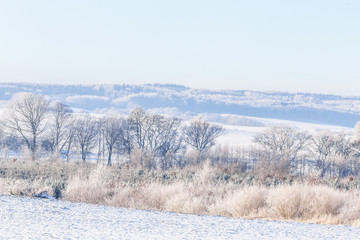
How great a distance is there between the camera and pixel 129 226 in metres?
9.96

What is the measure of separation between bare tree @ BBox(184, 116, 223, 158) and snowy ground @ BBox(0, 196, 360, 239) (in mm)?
58357

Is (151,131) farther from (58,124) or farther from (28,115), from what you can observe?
(28,115)

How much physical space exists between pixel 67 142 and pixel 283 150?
2979 cm

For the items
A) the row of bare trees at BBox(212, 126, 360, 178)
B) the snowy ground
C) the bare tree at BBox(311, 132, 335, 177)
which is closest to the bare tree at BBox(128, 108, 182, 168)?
the row of bare trees at BBox(212, 126, 360, 178)

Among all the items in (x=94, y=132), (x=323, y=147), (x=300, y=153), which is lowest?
(x=300, y=153)

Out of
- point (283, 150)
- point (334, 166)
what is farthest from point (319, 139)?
point (334, 166)

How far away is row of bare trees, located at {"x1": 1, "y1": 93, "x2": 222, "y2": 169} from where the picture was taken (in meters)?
58.6

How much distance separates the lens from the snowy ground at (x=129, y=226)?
29.3 feet

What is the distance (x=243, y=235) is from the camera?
31.2 feet

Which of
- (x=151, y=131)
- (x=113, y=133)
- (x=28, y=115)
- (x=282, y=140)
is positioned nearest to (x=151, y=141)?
(x=151, y=131)

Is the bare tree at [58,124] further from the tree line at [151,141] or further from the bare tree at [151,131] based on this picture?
the bare tree at [151,131]

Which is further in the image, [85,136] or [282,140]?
[282,140]

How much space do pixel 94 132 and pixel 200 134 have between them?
16208 millimetres

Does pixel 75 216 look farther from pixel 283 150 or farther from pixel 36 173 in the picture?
pixel 283 150
